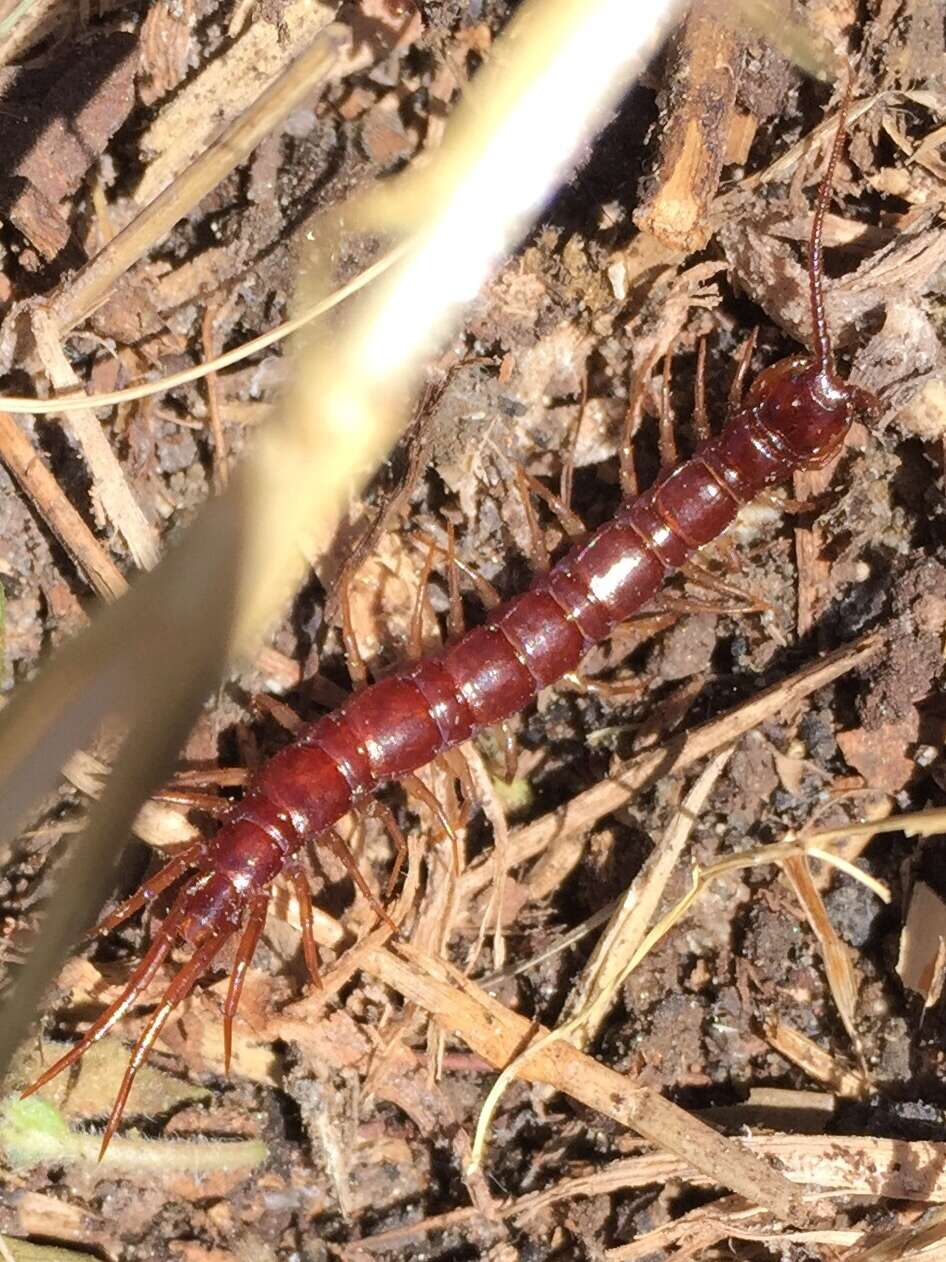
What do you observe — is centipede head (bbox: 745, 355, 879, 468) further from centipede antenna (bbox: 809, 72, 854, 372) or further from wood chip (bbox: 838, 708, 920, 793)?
wood chip (bbox: 838, 708, 920, 793)

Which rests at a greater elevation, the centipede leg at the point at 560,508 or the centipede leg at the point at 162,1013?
the centipede leg at the point at 560,508

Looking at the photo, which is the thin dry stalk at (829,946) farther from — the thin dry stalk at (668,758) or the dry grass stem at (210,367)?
the dry grass stem at (210,367)

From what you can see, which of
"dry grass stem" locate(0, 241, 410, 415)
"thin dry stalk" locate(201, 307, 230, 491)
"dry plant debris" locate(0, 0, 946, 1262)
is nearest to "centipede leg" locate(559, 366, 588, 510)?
"dry plant debris" locate(0, 0, 946, 1262)

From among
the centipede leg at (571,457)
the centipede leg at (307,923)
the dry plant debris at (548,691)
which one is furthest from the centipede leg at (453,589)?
the centipede leg at (307,923)

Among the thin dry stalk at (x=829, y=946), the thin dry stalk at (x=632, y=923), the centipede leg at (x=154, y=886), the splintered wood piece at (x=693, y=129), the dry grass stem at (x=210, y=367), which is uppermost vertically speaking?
the dry grass stem at (x=210, y=367)

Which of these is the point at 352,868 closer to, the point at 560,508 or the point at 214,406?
the point at 560,508

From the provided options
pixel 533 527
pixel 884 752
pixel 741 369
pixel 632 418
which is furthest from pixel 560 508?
pixel 884 752

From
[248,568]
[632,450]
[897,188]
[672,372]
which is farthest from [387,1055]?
[897,188]

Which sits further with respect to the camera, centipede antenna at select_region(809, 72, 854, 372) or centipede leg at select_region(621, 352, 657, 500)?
centipede leg at select_region(621, 352, 657, 500)
